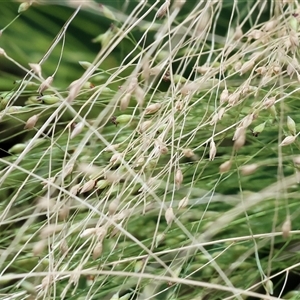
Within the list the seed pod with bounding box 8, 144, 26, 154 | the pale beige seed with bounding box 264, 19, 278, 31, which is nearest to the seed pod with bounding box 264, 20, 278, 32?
the pale beige seed with bounding box 264, 19, 278, 31

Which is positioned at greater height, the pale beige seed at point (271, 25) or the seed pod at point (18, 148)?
the pale beige seed at point (271, 25)

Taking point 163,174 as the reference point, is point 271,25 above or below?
above

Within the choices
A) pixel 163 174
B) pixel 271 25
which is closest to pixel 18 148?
pixel 163 174

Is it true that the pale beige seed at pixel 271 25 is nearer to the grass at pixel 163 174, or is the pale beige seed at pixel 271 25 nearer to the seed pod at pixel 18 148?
the grass at pixel 163 174

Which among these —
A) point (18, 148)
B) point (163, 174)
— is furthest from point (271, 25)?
point (18, 148)

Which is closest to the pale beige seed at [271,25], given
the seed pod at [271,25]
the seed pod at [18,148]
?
the seed pod at [271,25]

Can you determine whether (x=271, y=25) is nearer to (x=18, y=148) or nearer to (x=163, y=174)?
(x=163, y=174)

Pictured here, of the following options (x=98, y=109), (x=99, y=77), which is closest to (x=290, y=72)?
(x=99, y=77)

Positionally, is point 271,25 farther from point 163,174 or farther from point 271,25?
point 163,174
